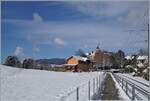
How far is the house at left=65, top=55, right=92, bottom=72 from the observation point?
174ft

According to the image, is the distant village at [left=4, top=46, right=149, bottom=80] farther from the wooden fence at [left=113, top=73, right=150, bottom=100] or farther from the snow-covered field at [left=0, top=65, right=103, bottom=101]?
the wooden fence at [left=113, top=73, right=150, bottom=100]

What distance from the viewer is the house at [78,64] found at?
2088 inches

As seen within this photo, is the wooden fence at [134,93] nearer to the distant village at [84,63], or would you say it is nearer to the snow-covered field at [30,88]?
the snow-covered field at [30,88]

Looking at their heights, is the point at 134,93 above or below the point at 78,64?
below

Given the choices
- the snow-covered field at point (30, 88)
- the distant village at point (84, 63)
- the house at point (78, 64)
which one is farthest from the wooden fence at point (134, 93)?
the house at point (78, 64)

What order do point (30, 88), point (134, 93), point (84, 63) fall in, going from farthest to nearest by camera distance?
point (84, 63), point (30, 88), point (134, 93)

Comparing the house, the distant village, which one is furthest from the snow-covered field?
the house

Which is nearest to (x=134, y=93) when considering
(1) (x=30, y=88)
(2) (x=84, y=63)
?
(1) (x=30, y=88)

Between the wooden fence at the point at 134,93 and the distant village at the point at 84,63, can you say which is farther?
A: the distant village at the point at 84,63

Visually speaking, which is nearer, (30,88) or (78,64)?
(30,88)

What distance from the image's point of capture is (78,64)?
62.1 metres

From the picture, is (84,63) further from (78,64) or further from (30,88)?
(30,88)

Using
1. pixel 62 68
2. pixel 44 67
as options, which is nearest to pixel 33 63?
pixel 44 67

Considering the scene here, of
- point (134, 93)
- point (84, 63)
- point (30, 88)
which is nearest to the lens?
point (134, 93)
